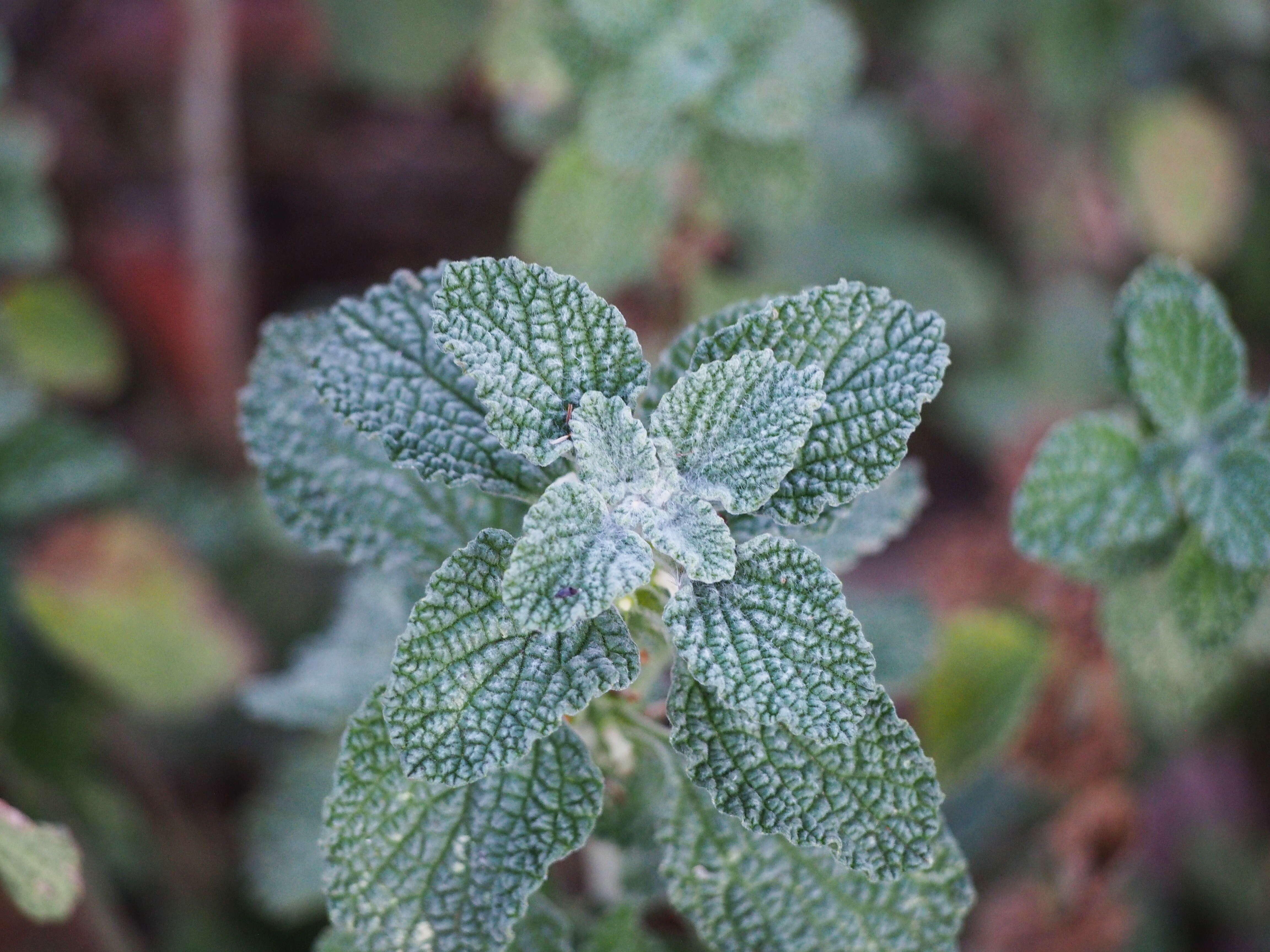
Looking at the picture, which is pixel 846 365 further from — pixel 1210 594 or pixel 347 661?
pixel 347 661

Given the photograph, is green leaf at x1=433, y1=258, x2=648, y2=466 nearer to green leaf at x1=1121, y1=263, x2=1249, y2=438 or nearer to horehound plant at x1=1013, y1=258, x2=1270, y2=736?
horehound plant at x1=1013, y1=258, x2=1270, y2=736

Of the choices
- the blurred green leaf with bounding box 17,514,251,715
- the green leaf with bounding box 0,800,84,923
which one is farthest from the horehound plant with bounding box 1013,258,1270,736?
the blurred green leaf with bounding box 17,514,251,715

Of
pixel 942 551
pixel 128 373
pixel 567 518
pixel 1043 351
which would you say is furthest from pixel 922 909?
pixel 128 373

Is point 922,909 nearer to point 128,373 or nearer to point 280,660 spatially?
point 280,660

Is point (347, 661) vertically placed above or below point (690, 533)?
above

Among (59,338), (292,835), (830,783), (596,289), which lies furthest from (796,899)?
(59,338)
